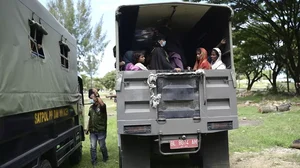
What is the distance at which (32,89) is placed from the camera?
429 cm

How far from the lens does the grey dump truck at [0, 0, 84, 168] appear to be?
350cm

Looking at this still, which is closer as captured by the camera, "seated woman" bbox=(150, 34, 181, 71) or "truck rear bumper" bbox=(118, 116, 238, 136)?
"truck rear bumper" bbox=(118, 116, 238, 136)

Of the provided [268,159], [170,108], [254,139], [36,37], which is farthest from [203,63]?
[254,139]

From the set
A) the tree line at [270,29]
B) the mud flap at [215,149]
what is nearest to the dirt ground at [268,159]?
the mud flap at [215,149]

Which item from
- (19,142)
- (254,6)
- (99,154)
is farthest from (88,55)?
(19,142)

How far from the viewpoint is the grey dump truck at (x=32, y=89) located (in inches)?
138

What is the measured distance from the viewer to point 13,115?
3590 mm

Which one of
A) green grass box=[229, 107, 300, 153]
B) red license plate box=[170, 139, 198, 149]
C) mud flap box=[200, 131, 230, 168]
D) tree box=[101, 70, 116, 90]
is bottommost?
green grass box=[229, 107, 300, 153]

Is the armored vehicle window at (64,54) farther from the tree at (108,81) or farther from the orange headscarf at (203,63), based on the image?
the tree at (108,81)

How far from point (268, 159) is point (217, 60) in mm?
2420

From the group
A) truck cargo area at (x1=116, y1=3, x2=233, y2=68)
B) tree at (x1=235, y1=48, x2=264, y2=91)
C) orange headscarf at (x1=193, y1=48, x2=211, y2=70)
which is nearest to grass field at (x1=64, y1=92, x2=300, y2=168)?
truck cargo area at (x1=116, y1=3, x2=233, y2=68)

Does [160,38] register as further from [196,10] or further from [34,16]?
[34,16]

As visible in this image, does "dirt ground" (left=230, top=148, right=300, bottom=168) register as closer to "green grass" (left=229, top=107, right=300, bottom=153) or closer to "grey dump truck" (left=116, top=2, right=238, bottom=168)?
"green grass" (left=229, top=107, right=300, bottom=153)

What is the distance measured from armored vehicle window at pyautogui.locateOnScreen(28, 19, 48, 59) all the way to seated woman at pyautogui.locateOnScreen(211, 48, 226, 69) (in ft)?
9.34
